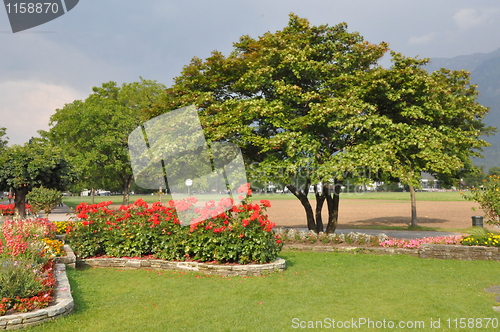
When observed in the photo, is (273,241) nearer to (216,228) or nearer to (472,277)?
(216,228)

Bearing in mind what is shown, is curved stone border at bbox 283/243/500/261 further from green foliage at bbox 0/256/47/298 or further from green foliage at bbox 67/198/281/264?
green foliage at bbox 0/256/47/298

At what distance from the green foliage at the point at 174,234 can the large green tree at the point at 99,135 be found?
80.9 feet

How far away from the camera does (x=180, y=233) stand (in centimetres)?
1009

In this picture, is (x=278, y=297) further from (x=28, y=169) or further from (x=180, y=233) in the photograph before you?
(x=28, y=169)

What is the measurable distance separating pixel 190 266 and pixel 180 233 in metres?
1.00

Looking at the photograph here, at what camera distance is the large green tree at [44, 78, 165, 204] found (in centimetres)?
3509

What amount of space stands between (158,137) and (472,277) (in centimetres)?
1258

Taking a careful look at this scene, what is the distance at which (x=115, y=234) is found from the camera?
10.8 m

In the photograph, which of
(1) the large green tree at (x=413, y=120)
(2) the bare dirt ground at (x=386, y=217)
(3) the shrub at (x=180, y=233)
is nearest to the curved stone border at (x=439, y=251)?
(1) the large green tree at (x=413, y=120)

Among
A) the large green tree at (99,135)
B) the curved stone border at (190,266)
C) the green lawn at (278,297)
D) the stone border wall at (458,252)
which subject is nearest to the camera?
the green lawn at (278,297)

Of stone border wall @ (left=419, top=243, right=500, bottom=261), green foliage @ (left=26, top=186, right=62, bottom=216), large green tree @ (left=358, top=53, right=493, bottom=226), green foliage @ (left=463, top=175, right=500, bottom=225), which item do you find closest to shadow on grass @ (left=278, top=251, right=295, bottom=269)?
stone border wall @ (left=419, top=243, right=500, bottom=261)

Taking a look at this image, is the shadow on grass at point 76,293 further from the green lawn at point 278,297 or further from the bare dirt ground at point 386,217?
the bare dirt ground at point 386,217

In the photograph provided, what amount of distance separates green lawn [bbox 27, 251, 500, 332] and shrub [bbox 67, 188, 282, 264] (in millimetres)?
763

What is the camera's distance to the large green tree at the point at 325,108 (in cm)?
1300
